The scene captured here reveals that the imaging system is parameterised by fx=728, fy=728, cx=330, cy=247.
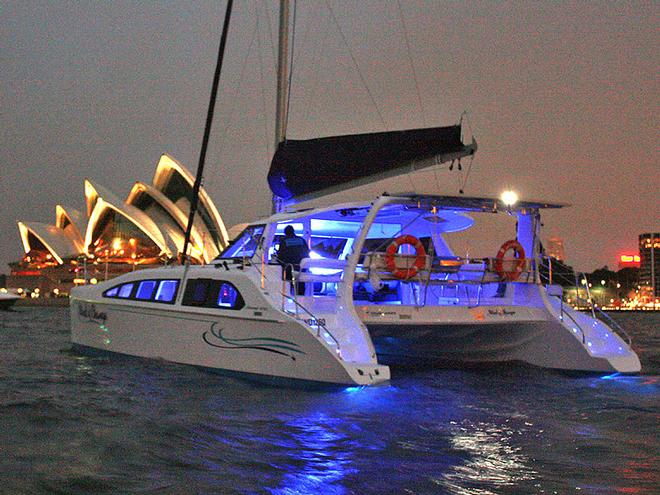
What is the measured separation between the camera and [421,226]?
10703 mm

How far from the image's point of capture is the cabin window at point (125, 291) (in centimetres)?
1009

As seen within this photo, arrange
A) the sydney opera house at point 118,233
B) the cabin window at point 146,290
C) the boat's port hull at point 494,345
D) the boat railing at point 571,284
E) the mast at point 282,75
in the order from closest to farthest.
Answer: the boat's port hull at point 494,345
the boat railing at point 571,284
the cabin window at point 146,290
the mast at point 282,75
the sydney opera house at point 118,233

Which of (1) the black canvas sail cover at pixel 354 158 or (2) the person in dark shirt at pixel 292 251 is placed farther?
(2) the person in dark shirt at pixel 292 251

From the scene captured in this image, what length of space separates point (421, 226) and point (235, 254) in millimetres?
2773

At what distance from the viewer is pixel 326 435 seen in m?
5.64

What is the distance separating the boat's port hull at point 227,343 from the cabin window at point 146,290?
0.59ft

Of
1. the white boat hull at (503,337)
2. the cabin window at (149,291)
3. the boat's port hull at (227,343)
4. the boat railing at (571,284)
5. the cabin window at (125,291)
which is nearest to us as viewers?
the boat's port hull at (227,343)

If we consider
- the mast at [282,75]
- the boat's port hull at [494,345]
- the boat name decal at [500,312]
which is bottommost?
the boat's port hull at [494,345]

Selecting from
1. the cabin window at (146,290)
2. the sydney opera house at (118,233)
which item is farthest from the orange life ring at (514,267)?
the sydney opera house at (118,233)

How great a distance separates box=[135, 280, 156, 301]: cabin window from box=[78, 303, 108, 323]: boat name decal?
3.17ft

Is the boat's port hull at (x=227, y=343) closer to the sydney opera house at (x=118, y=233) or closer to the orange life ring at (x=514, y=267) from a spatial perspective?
the orange life ring at (x=514, y=267)

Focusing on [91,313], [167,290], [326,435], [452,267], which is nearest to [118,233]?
[91,313]

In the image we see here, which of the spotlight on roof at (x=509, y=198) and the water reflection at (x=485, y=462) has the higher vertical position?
the spotlight on roof at (x=509, y=198)

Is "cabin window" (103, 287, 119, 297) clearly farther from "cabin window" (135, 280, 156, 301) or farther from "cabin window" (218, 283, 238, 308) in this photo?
"cabin window" (218, 283, 238, 308)
